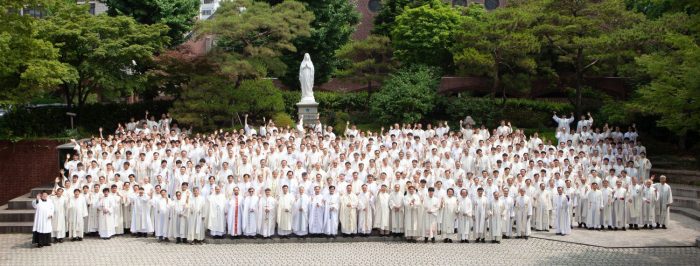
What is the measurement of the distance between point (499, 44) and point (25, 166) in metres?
17.2

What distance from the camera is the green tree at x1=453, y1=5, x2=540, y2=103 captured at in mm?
29141

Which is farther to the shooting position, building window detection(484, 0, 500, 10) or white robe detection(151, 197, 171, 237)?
building window detection(484, 0, 500, 10)

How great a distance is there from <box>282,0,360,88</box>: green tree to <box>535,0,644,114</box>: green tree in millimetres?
9543

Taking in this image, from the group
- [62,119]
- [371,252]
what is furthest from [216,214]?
[62,119]

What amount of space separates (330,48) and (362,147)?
14.5m

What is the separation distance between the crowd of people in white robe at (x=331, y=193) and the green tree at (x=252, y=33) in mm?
7291

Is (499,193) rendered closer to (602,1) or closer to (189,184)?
(189,184)

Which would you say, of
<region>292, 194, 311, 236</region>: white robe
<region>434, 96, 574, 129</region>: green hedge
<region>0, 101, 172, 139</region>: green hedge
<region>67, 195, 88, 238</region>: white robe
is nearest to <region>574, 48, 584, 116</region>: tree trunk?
<region>434, 96, 574, 129</region>: green hedge

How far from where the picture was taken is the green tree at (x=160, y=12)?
102 feet

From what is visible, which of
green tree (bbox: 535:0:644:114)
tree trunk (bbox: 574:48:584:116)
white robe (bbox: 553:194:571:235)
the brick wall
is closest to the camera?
white robe (bbox: 553:194:571:235)

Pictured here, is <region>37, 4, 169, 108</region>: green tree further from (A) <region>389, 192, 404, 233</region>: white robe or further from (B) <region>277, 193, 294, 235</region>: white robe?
(A) <region>389, 192, 404, 233</region>: white robe

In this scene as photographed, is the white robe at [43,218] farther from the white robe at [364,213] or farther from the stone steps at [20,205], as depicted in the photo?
the white robe at [364,213]

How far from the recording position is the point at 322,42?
34531 millimetres

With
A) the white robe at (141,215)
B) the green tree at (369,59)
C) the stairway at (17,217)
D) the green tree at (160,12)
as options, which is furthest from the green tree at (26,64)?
the green tree at (369,59)
